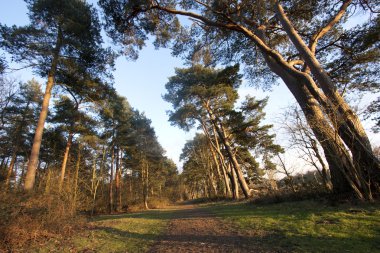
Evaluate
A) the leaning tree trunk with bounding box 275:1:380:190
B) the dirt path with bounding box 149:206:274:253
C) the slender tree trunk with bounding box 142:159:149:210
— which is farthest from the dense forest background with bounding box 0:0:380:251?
the slender tree trunk with bounding box 142:159:149:210

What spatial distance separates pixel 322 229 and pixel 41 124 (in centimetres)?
1077

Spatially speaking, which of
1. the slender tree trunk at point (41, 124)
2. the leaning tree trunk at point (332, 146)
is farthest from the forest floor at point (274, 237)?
the slender tree trunk at point (41, 124)

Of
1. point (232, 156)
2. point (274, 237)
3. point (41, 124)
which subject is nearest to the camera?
point (274, 237)

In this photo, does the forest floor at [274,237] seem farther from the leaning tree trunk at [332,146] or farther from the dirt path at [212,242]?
the leaning tree trunk at [332,146]

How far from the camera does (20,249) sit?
5305 mm

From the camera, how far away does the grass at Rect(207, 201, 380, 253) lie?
4180 mm

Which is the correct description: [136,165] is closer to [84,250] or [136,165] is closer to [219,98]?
[219,98]

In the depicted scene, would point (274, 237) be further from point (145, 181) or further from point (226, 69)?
point (145, 181)

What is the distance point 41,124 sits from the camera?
9.29 meters

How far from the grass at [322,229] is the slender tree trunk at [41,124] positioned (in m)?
8.00

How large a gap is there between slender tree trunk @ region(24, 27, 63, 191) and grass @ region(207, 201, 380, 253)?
8.00 meters

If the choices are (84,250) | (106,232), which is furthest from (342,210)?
(106,232)

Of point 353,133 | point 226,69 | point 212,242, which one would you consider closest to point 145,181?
point 226,69

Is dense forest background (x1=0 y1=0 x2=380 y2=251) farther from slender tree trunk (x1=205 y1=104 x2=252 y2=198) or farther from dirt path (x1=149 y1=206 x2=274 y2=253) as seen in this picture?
dirt path (x1=149 y1=206 x2=274 y2=253)
